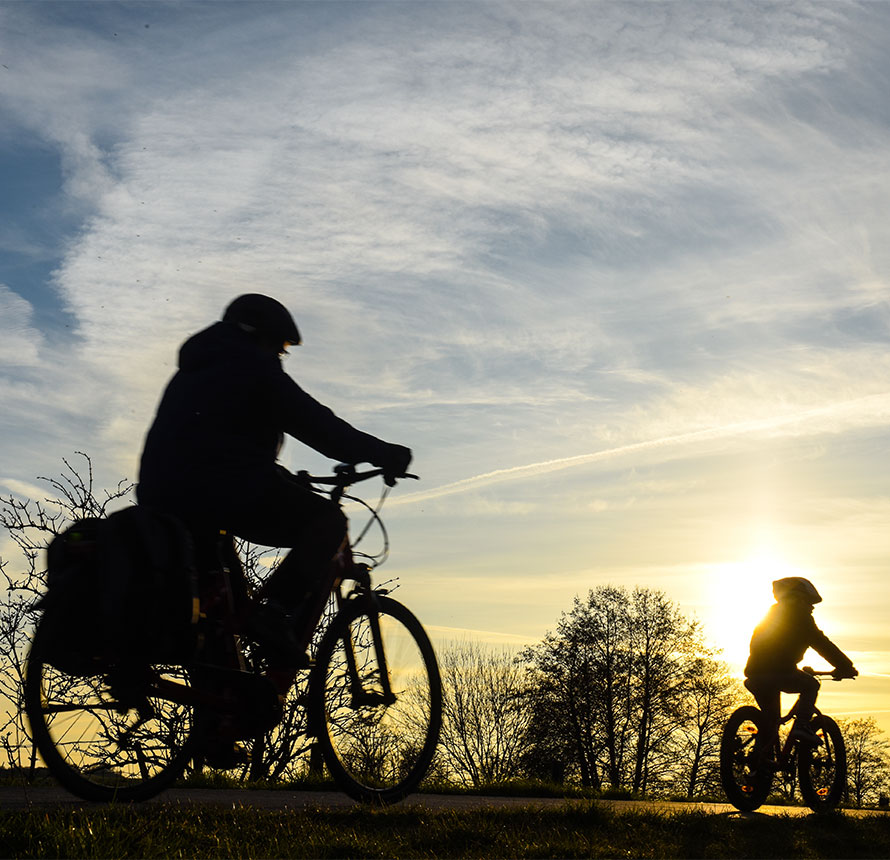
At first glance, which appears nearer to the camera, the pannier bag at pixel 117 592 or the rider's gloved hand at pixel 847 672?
the pannier bag at pixel 117 592

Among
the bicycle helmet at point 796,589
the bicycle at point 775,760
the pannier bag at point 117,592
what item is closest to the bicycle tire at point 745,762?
the bicycle at point 775,760

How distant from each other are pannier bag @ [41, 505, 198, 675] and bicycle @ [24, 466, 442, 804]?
0.10 meters

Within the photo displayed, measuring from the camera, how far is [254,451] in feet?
15.1

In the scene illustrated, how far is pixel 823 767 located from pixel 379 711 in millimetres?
5828

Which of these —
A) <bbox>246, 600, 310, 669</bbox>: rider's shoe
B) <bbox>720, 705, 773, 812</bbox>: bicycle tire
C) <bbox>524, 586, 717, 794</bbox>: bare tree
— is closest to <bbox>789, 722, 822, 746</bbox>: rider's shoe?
<bbox>720, 705, 773, 812</bbox>: bicycle tire

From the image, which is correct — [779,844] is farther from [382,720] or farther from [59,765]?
[59,765]

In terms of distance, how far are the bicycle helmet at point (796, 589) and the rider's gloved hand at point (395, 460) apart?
5.78 m

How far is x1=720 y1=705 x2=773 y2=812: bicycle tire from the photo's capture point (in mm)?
9133

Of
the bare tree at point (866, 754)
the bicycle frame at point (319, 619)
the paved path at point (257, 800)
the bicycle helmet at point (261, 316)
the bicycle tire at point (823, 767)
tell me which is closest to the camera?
the bicycle frame at point (319, 619)

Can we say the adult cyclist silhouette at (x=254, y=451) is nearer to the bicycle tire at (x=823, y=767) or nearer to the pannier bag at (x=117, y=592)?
the pannier bag at (x=117, y=592)

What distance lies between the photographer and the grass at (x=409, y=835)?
4320 millimetres

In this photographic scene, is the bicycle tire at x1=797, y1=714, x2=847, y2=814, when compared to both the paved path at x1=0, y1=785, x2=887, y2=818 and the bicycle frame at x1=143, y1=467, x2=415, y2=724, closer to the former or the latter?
the paved path at x1=0, y1=785, x2=887, y2=818

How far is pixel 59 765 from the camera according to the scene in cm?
469

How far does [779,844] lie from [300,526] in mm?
3803
